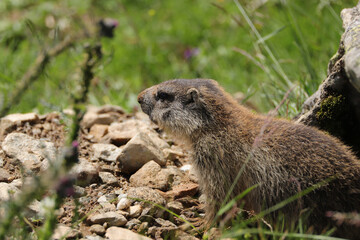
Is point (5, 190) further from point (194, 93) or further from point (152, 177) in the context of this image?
point (194, 93)

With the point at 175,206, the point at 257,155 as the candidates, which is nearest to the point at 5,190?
the point at 175,206

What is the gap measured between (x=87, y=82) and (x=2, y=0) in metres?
8.37

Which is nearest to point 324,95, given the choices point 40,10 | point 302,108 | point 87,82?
point 302,108

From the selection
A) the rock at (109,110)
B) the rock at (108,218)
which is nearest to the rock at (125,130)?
the rock at (109,110)

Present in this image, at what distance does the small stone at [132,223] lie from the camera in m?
3.57

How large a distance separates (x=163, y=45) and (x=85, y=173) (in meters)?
5.85

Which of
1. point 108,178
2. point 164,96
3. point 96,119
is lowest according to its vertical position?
point 108,178

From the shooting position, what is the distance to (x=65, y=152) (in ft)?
8.44

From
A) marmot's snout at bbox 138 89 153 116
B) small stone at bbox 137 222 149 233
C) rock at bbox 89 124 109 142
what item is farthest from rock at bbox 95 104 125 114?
small stone at bbox 137 222 149 233

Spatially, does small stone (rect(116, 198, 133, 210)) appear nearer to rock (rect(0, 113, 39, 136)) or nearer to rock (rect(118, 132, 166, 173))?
rock (rect(118, 132, 166, 173))

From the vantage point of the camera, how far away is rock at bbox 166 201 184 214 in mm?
3880

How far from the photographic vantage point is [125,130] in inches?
199

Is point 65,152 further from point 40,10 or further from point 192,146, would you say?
point 40,10

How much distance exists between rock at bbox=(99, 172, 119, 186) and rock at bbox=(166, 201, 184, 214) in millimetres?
589
